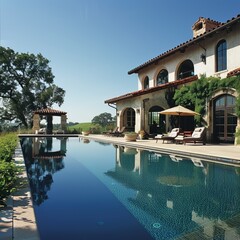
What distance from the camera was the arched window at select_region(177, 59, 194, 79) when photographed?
17812 mm

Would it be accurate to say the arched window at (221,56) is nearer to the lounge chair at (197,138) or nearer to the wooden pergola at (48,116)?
the lounge chair at (197,138)

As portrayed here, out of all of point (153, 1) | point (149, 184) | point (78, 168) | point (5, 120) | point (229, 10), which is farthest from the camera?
point (5, 120)

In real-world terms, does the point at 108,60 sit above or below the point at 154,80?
above

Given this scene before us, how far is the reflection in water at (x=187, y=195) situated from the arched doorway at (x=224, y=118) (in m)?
6.32

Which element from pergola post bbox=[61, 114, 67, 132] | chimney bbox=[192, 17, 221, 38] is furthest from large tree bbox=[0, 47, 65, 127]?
chimney bbox=[192, 17, 221, 38]

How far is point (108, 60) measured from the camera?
70.9 ft

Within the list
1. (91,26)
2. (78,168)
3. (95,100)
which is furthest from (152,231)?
(95,100)

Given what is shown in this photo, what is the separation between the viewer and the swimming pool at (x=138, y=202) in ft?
11.1

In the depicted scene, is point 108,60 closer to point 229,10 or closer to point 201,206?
point 229,10

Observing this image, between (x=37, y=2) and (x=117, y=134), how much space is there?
45.1ft

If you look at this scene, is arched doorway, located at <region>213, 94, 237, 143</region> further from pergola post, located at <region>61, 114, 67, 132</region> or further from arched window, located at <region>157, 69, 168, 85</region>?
pergola post, located at <region>61, 114, 67, 132</region>

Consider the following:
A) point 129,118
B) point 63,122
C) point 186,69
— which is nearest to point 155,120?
point 129,118

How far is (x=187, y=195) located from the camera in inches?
201

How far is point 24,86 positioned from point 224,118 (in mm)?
29992
